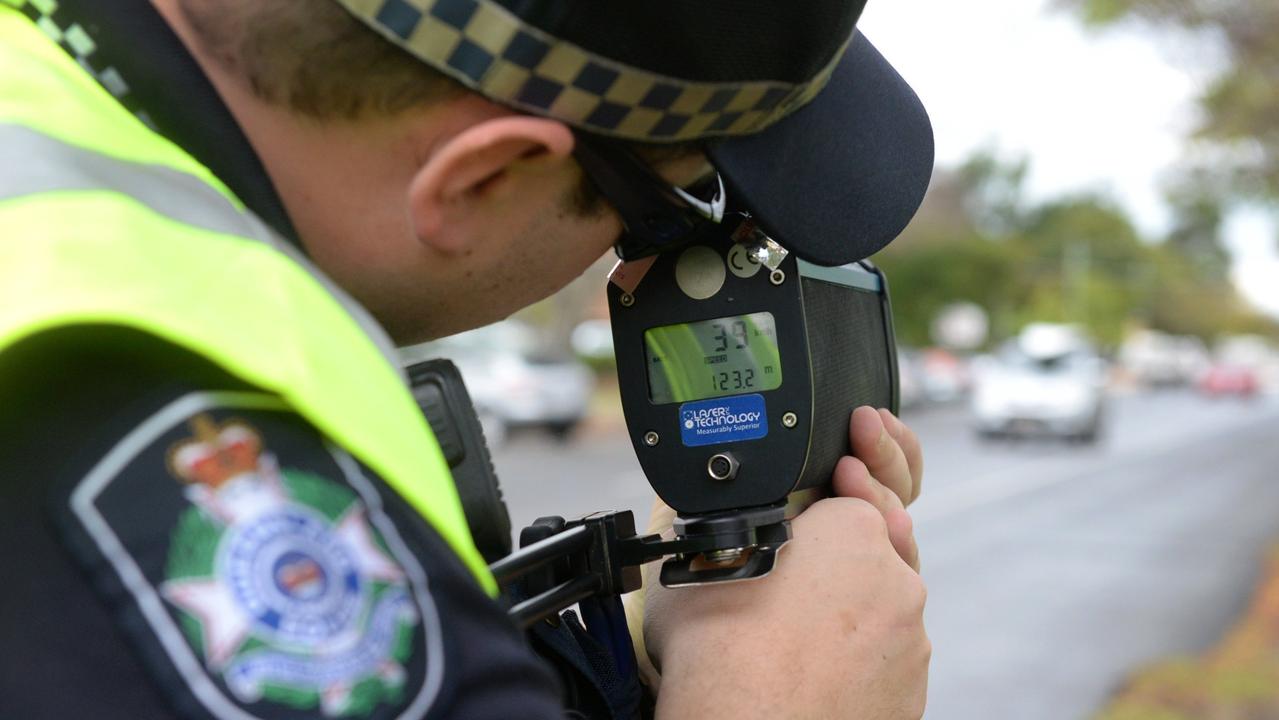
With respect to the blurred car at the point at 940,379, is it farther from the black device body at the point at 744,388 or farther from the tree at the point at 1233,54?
the black device body at the point at 744,388

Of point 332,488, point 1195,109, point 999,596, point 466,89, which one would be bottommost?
point 999,596

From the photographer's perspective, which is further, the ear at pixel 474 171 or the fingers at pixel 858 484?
the fingers at pixel 858 484

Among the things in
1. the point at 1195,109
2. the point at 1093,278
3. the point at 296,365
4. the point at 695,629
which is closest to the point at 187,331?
the point at 296,365

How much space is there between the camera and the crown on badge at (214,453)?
Result: 500mm

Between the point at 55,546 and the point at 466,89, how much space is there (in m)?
0.31

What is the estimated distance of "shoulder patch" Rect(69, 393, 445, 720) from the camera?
0.48 m

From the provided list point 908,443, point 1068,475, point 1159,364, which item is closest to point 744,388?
point 908,443

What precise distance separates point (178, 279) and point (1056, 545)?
9.22m

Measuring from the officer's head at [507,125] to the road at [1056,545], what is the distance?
0.46 meters

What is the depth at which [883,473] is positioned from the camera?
1.12m

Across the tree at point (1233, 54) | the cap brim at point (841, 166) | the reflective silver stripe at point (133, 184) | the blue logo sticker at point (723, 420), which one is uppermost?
the reflective silver stripe at point (133, 184)

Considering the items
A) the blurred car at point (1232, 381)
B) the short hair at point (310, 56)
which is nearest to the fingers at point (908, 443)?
the short hair at point (310, 56)

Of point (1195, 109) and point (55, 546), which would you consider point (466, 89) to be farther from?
point (1195, 109)

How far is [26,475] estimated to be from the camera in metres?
0.50
